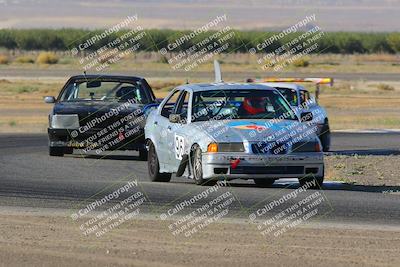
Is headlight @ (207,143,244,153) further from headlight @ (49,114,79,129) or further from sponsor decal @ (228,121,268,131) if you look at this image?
headlight @ (49,114,79,129)

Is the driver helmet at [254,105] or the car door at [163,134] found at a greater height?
the driver helmet at [254,105]

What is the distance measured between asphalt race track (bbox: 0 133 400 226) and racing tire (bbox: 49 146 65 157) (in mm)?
161

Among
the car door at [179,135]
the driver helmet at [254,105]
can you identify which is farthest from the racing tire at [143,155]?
the driver helmet at [254,105]

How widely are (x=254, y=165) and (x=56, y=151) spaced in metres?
7.97

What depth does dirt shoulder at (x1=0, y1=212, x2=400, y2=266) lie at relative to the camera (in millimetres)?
10312

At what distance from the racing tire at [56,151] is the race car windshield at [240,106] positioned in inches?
243

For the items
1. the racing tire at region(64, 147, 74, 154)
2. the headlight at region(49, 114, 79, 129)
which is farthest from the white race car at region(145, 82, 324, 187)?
the racing tire at region(64, 147, 74, 154)

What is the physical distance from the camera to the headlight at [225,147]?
15625 mm

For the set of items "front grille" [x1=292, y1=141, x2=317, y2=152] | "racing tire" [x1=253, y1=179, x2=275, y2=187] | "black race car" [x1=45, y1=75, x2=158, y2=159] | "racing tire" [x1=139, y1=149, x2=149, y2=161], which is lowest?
"racing tire" [x1=139, y1=149, x2=149, y2=161]

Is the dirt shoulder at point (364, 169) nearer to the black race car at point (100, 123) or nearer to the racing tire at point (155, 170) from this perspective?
the racing tire at point (155, 170)

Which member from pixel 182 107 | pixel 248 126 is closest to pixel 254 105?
pixel 248 126

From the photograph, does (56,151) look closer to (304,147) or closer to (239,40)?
(304,147)

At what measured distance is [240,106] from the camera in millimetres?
16875

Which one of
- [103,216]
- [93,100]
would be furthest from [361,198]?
[93,100]
